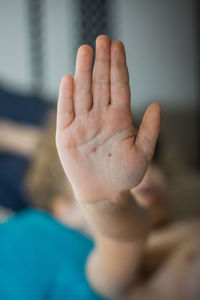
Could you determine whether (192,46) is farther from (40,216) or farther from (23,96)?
(40,216)

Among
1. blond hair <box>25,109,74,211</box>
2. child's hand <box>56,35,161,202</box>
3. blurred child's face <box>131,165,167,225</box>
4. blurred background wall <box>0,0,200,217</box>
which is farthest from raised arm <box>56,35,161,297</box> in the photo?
blurred background wall <box>0,0,200,217</box>

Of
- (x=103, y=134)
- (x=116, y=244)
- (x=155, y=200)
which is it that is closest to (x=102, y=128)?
(x=103, y=134)

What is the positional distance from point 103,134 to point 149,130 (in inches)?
1.6

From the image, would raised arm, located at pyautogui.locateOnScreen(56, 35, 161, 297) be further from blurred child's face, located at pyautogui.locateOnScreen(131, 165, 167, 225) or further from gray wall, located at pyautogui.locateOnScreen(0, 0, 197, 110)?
gray wall, located at pyautogui.locateOnScreen(0, 0, 197, 110)

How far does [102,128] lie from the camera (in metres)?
0.28

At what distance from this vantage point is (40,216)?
603mm

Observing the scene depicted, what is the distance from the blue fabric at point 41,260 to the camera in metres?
0.45

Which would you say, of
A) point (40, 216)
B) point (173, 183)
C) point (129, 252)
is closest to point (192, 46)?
point (173, 183)

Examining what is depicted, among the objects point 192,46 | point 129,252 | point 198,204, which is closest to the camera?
point 129,252

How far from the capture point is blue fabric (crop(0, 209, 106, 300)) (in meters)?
0.45

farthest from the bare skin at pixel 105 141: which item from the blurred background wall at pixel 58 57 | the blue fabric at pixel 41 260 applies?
the blurred background wall at pixel 58 57

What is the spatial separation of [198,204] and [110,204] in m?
0.73

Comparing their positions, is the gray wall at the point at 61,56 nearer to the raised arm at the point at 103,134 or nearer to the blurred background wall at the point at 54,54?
the blurred background wall at the point at 54,54

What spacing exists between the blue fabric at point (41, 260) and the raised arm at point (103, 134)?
183 millimetres
